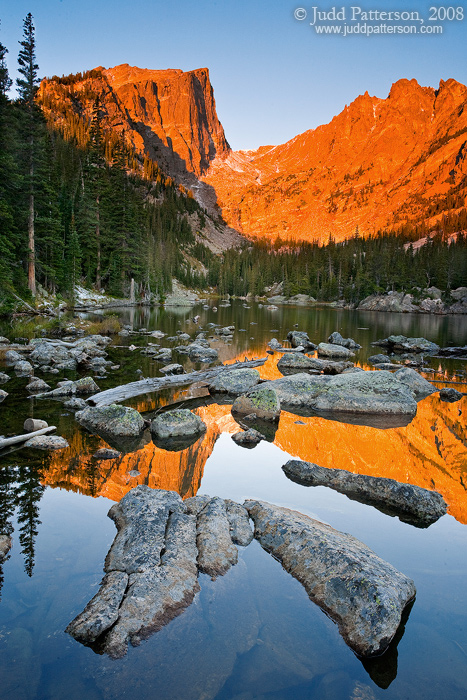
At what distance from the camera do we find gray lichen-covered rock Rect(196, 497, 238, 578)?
4941 millimetres

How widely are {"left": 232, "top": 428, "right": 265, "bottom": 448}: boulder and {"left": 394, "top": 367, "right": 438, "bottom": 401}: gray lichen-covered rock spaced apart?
308 inches

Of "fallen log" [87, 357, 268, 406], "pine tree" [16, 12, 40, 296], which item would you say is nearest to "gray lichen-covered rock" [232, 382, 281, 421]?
"fallen log" [87, 357, 268, 406]

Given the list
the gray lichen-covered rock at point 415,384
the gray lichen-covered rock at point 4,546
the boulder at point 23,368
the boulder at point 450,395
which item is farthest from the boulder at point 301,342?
the gray lichen-covered rock at point 4,546

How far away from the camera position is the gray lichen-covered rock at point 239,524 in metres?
5.55

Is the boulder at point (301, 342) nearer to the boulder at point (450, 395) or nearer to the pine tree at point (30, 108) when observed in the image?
the boulder at point (450, 395)

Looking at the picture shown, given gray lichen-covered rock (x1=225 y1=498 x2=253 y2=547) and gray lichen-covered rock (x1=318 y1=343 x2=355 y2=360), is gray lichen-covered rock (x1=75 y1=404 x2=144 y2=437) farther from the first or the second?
gray lichen-covered rock (x1=318 y1=343 x2=355 y2=360)

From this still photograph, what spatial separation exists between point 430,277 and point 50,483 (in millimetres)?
106115

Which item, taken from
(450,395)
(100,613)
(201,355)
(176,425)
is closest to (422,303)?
(201,355)

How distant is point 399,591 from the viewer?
4.39m

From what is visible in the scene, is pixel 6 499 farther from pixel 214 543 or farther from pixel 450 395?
pixel 450 395

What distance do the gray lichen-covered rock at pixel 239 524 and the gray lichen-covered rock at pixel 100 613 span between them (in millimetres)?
1781

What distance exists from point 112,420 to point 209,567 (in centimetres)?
623

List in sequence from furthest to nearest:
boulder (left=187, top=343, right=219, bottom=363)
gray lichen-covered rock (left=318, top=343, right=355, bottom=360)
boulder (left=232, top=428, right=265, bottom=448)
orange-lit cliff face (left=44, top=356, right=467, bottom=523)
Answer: gray lichen-covered rock (left=318, top=343, right=355, bottom=360), boulder (left=187, top=343, right=219, bottom=363), boulder (left=232, top=428, right=265, bottom=448), orange-lit cliff face (left=44, top=356, right=467, bottom=523)

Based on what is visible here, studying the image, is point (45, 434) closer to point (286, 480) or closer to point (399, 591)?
point (286, 480)
